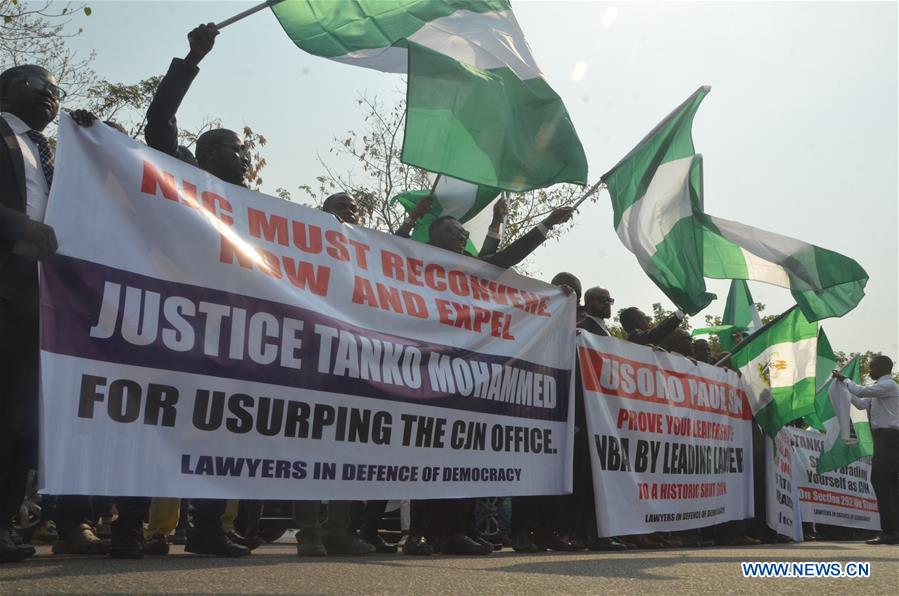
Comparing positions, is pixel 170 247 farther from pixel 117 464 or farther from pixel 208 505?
pixel 208 505

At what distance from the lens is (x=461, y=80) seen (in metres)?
5.89

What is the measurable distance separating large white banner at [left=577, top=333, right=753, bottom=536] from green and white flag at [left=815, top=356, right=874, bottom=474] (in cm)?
203

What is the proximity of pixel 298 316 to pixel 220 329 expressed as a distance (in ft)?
1.56

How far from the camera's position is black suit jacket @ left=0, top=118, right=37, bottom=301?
3.85m

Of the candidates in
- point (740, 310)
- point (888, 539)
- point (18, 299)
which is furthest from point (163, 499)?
point (740, 310)

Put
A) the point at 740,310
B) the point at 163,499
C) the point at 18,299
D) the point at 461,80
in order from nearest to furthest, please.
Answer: the point at 18,299 → the point at 163,499 → the point at 461,80 → the point at 740,310

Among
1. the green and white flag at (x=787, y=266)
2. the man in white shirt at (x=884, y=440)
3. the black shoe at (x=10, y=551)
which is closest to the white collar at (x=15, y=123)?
the black shoe at (x=10, y=551)

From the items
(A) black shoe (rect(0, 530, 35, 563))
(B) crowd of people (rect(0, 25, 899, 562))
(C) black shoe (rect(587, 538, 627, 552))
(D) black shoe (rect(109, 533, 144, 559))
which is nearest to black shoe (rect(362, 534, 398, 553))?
(B) crowd of people (rect(0, 25, 899, 562))

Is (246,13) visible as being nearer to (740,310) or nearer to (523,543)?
(523,543)

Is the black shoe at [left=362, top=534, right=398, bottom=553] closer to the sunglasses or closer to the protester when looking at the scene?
the protester

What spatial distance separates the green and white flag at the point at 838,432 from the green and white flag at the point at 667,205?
4005 millimetres

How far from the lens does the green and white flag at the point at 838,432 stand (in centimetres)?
1087

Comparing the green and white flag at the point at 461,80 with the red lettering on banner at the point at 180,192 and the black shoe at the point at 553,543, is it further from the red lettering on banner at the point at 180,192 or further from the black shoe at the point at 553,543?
the black shoe at the point at 553,543

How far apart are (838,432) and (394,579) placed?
29.2 feet
